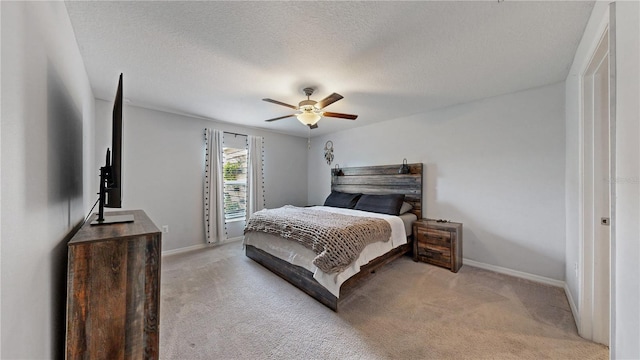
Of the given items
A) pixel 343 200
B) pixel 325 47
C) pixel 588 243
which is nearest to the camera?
pixel 588 243

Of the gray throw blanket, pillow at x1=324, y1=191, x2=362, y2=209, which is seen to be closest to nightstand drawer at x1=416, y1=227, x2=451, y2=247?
the gray throw blanket

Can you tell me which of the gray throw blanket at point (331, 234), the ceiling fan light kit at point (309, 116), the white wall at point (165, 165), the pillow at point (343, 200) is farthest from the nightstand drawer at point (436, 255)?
the white wall at point (165, 165)

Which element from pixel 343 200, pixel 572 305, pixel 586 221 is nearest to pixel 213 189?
pixel 343 200

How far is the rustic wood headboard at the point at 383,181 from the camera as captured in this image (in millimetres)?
3672

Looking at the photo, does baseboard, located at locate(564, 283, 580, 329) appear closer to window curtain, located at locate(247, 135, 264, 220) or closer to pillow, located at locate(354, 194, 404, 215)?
pillow, located at locate(354, 194, 404, 215)

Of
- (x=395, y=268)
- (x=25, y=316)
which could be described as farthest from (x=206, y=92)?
(x=395, y=268)

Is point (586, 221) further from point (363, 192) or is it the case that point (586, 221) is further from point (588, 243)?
point (363, 192)

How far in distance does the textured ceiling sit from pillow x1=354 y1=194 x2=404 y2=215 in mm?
1512

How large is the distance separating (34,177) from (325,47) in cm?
186

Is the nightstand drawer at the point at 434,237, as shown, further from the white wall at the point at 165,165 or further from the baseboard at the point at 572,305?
the white wall at the point at 165,165

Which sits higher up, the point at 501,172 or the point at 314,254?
the point at 501,172

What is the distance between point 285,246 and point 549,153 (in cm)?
323

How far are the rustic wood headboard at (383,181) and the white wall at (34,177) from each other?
3.79m

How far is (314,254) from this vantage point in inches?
90.0
